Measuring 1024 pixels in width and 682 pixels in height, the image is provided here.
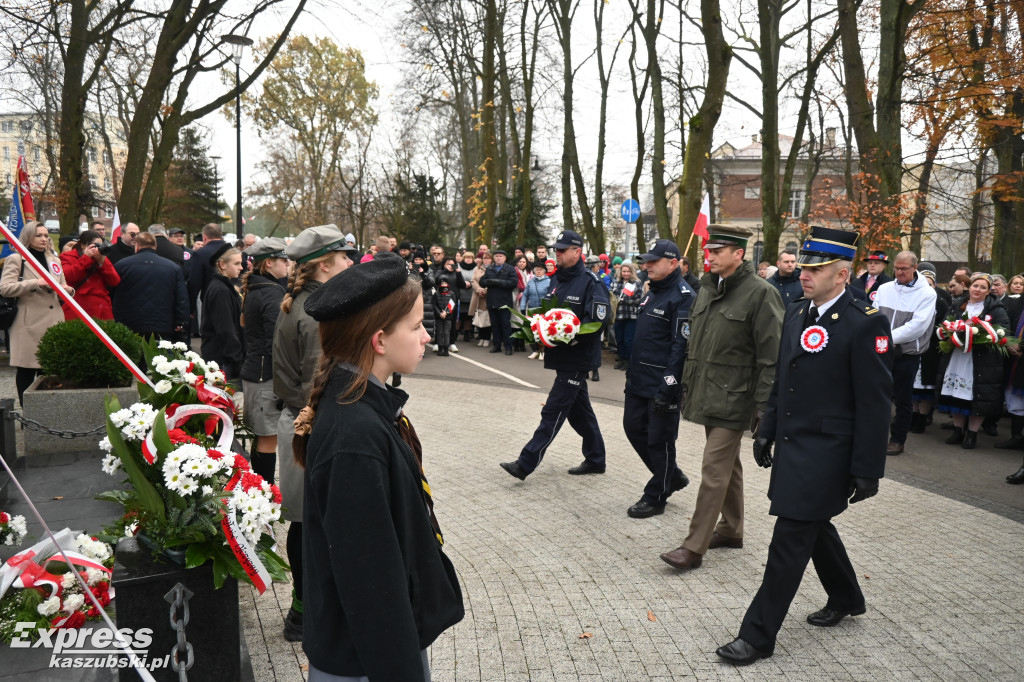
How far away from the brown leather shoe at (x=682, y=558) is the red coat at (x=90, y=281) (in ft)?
24.5

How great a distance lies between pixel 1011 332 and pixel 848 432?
7.35m

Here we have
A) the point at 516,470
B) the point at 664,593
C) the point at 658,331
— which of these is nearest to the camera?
the point at 664,593

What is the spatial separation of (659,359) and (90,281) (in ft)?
22.8

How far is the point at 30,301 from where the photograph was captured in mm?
9227

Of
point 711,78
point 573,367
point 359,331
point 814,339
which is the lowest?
point 573,367

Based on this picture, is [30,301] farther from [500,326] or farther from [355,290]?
[500,326]

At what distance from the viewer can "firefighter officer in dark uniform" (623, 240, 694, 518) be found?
6.50 meters

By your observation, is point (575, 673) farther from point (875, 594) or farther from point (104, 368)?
point (104, 368)

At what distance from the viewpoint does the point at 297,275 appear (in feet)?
15.1

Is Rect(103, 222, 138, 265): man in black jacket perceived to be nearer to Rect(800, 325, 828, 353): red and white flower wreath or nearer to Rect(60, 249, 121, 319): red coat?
Rect(60, 249, 121, 319): red coat

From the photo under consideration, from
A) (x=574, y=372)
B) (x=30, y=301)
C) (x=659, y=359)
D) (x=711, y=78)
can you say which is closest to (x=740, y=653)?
(x=659, y=359)

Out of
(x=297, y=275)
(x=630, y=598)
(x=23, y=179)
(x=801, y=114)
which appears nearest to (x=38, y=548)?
(x=297, y=275)

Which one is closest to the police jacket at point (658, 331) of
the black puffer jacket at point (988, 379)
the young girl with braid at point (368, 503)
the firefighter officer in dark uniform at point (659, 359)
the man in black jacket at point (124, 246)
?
the firefighter officer in dark uniform at point (659, 359)

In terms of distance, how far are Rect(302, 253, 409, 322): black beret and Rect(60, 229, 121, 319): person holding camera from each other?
839 centimetres
